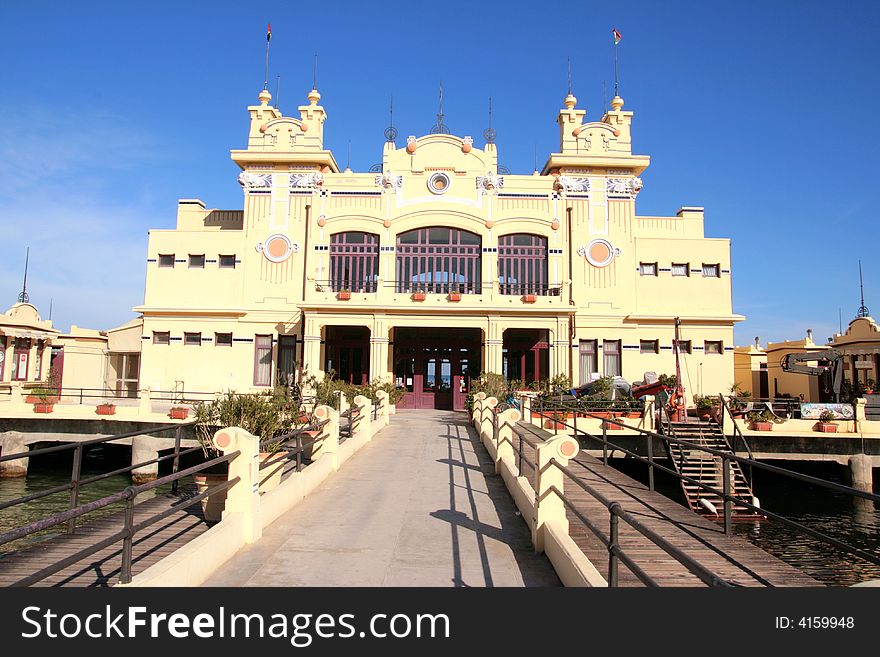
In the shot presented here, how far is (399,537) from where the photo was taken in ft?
25.5

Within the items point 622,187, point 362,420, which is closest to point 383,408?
point 362,420

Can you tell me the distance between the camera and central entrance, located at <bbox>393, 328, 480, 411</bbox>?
3122 cm

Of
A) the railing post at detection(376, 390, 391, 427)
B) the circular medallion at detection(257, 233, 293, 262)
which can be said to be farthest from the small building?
the railing post at detection(376, 390, 391, 427)

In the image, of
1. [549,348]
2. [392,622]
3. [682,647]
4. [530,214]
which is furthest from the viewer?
[530,214]

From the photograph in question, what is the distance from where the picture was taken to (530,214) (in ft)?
102

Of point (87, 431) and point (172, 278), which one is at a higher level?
point (172, 278)

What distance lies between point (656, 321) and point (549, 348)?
18.6 ft

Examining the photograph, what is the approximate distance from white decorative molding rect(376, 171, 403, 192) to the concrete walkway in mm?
20236

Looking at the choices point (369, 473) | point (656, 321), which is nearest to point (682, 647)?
point (369, 473)

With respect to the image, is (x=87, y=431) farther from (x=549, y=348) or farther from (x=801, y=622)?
(x=801, y=622)

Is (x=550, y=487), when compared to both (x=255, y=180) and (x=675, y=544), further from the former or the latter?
(x=255, y=180)

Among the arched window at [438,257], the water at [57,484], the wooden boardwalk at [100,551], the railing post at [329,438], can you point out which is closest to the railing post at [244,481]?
the wooden boardwalk at [100,551]

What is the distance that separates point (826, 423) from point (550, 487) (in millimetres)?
19012

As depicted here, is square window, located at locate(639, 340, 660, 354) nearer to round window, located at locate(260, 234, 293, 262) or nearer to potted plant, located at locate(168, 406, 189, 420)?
round window, located at locate(260, 234, 293, 262)
